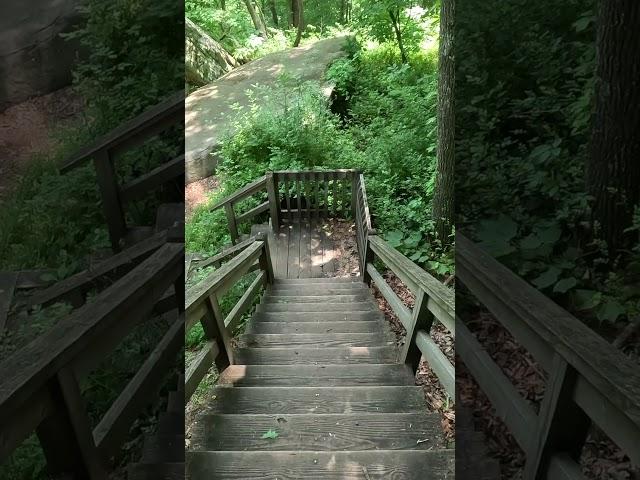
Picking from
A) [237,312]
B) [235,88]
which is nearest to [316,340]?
[237,312]

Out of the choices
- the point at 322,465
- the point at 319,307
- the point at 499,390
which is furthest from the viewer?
the point at 319,307

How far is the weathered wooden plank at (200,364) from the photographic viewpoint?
162 cm

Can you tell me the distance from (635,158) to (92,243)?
2.39ft

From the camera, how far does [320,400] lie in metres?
1.80

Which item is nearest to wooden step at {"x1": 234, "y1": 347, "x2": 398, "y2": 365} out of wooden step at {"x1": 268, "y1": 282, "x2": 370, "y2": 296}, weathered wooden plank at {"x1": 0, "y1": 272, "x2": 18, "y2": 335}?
wooden step at {"x1": 268, "y1": 282, "x2": 370, "y2": 296}

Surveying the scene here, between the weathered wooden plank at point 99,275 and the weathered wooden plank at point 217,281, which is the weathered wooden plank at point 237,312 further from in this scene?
the weathered wooden plank at point 99,275

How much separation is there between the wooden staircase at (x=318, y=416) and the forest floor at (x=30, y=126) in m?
1.03

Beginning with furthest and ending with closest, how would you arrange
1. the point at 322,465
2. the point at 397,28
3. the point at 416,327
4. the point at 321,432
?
the point at 397,28 < the point at 416,327 < the point at 321,432 < the point at 322,465

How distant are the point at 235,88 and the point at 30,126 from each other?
6034mm

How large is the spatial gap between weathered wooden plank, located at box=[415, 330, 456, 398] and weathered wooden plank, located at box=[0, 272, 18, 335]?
1.16 m

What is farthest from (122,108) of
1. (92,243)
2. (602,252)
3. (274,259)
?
(274,259)

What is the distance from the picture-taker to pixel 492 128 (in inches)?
22.5

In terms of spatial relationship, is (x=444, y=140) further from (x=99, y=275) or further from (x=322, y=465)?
(x=99, y=275)

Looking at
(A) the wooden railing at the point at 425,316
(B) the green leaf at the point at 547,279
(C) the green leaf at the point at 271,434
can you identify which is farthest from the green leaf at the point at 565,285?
(C) the green leaf at the point at 271,434
